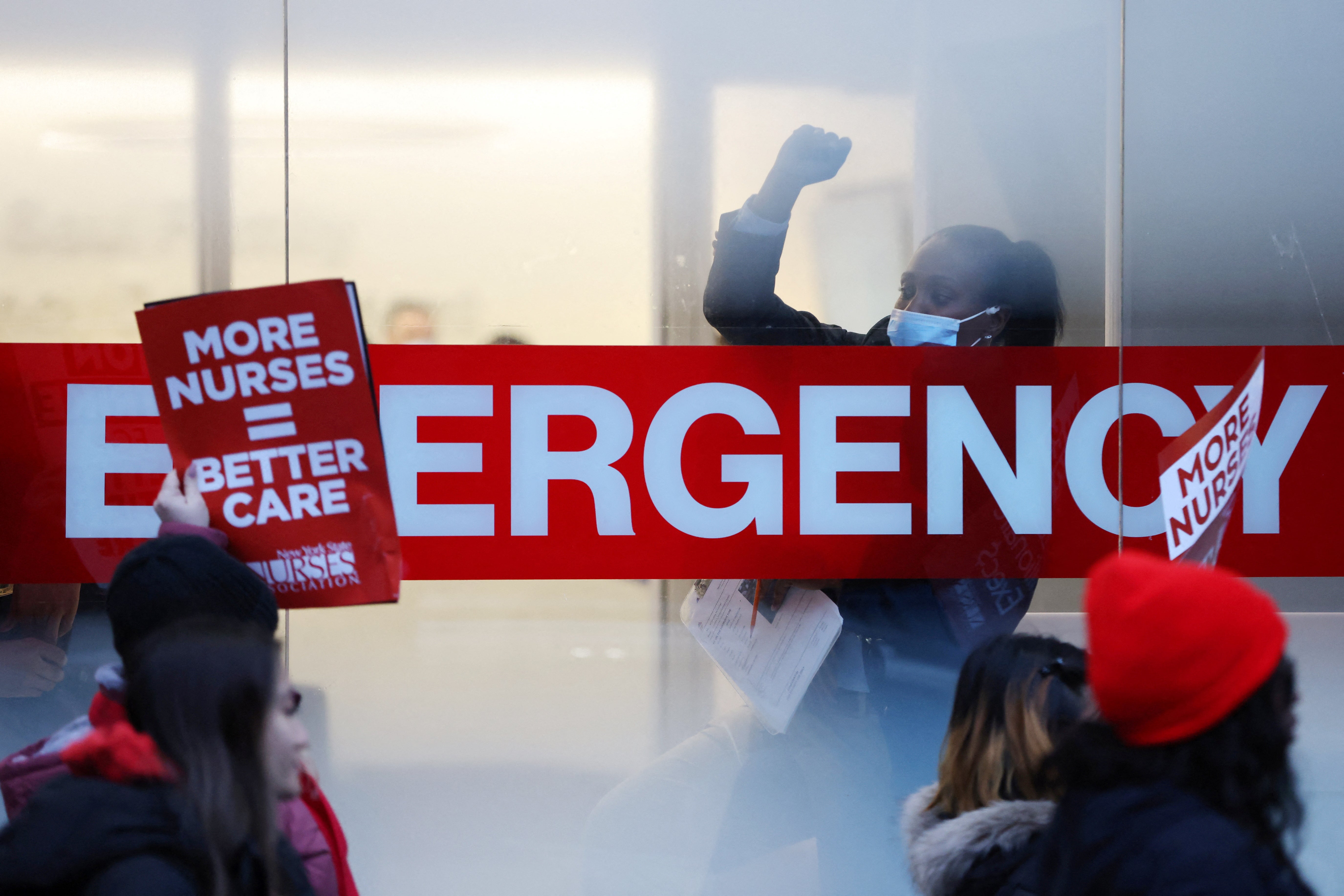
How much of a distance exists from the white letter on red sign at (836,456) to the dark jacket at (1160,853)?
56.7 inches

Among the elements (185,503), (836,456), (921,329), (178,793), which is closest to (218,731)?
(178,793)

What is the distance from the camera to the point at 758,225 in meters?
2.86

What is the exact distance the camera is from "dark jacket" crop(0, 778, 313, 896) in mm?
1388

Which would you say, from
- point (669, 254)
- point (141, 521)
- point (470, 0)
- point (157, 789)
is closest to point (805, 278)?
point (669, 254)

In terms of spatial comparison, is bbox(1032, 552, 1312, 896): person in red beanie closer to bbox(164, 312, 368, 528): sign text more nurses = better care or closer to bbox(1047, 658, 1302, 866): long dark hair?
bbox(1047, 658, 1302, 866): long dark hair

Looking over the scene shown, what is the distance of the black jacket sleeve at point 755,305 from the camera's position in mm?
2871

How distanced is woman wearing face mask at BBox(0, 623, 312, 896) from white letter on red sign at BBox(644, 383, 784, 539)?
1350 mm

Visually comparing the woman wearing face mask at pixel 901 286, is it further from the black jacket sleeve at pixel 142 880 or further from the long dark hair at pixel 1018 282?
the black jacket sleeve at pixel 142 880

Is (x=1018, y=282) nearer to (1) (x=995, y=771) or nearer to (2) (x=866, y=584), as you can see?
(2) (x=866, y=584)

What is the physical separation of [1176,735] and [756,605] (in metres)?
1.50

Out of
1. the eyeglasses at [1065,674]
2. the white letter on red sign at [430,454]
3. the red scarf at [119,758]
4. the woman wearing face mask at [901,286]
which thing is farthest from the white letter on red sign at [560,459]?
the red scarf at [119,758]

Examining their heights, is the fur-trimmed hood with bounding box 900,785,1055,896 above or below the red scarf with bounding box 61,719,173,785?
below

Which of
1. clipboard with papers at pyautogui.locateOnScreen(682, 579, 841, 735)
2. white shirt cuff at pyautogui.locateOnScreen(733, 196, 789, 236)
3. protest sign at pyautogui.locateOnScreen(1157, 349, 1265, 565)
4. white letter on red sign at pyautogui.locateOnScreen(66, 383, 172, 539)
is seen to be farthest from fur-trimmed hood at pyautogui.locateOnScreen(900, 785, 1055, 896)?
white letter on red sign at pyautogui.locateOnScreen(66, 383, 172, 539)

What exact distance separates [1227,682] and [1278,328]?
77.3 inches
